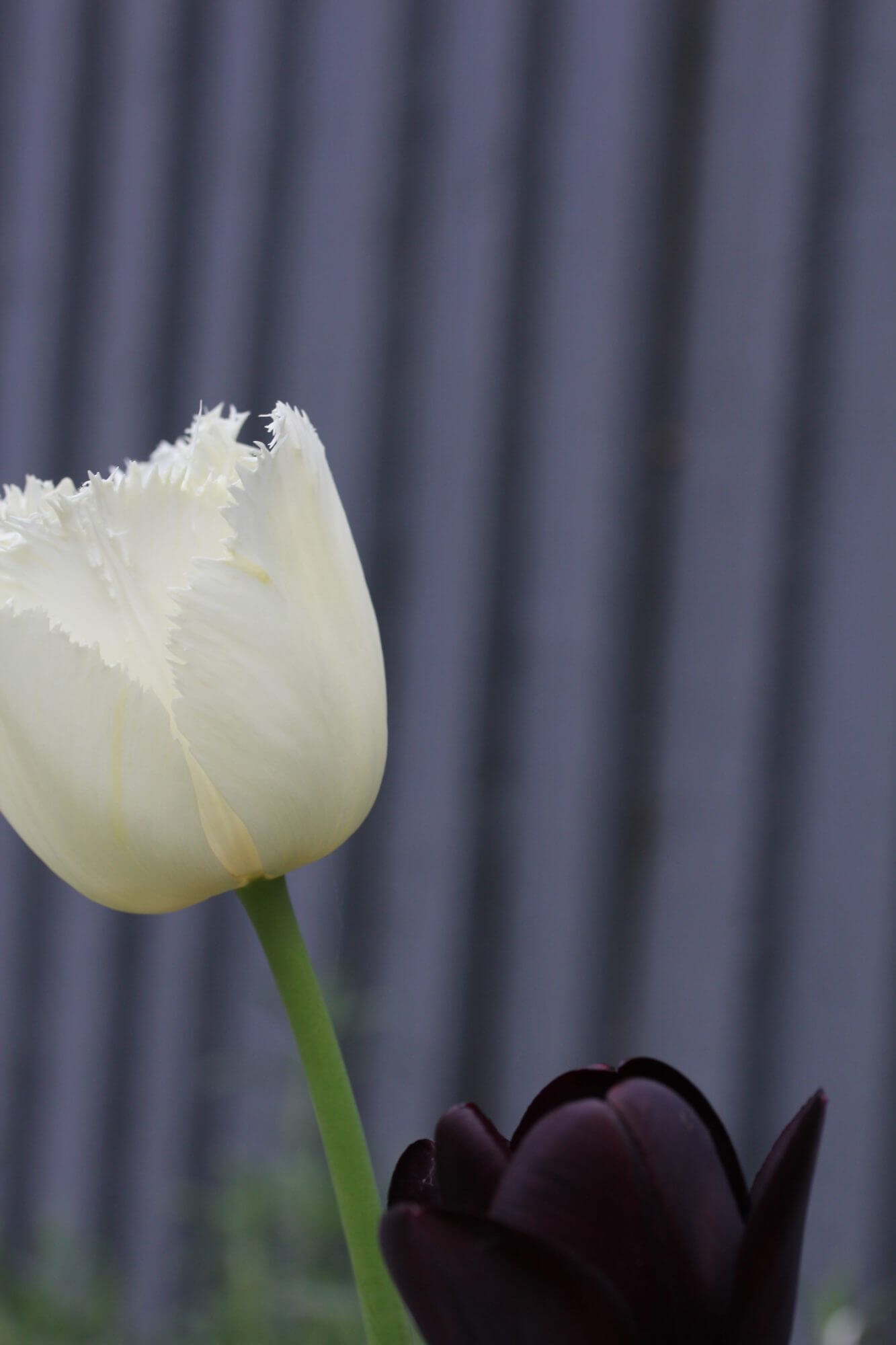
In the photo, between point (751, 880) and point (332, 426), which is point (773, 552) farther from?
point (332, 426)

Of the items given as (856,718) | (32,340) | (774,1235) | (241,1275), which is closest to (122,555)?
(774,1235)

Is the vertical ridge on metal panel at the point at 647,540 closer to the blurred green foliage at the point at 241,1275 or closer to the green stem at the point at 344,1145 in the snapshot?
the blurred green foliage at the point at 241,1275

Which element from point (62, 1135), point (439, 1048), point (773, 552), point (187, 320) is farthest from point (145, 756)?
point (62, 1135)

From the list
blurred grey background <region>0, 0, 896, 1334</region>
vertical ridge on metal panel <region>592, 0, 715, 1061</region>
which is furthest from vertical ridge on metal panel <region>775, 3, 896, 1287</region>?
vertical ridge on metal panel <region>592, 0, 715, 1061</region>

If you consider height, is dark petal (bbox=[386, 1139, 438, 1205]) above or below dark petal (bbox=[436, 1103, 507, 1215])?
below

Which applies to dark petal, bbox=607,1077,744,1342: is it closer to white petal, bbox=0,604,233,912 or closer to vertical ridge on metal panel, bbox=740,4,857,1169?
white petal, bbox=0,604,233,912

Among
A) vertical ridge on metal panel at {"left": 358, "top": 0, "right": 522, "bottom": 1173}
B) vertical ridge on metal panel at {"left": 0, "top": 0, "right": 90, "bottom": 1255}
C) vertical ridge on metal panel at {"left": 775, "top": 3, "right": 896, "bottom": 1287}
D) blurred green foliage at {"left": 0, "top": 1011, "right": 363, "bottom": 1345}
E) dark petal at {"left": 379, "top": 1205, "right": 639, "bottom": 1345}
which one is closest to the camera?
dark petal at {"left": 379, "top": 1205, "right": 639, "bottom": 1345}

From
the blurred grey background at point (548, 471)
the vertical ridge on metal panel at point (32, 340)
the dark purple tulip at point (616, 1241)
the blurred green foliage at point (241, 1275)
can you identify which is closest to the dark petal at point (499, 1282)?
the dark purple tulip at point (616, 1241)
